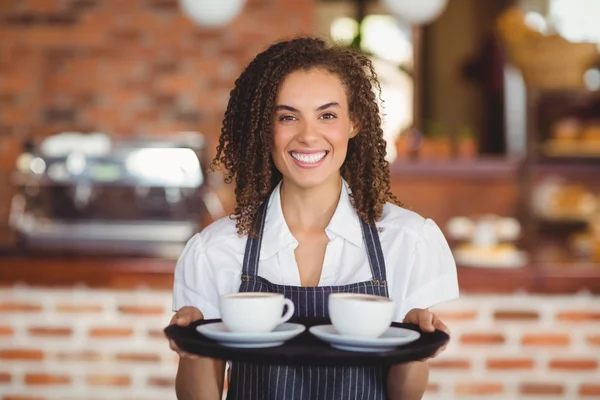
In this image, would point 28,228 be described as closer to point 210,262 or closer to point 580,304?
point 210,262

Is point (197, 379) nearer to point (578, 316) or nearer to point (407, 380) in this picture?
point (407, 380)

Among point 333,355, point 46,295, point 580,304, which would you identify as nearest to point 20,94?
point 46,295

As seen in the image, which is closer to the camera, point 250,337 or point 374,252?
point 250,337

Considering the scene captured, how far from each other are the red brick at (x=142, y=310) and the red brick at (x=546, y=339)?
141 centimetres

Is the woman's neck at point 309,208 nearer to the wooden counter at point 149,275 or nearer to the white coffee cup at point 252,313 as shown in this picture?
the white coffee cup at point 252,313

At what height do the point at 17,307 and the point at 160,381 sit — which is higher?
the point at 17,307

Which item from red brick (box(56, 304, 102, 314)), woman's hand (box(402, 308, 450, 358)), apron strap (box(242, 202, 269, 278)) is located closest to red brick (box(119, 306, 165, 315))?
red brick (box(56, 304, 102, 314))

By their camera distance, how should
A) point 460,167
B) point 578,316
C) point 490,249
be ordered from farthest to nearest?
point 460,167 → point 490,249 → point 578,316

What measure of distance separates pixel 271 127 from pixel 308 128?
0.33ft

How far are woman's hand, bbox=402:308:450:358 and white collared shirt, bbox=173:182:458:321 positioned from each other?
136mm

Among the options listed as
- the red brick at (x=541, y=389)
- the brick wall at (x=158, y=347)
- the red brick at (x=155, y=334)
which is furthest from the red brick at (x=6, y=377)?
the red brick at (x=541, y=389)

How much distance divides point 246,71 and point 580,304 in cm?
188

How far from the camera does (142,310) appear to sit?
315 centimetres

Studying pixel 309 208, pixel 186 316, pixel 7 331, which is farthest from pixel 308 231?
pixel 7 331
